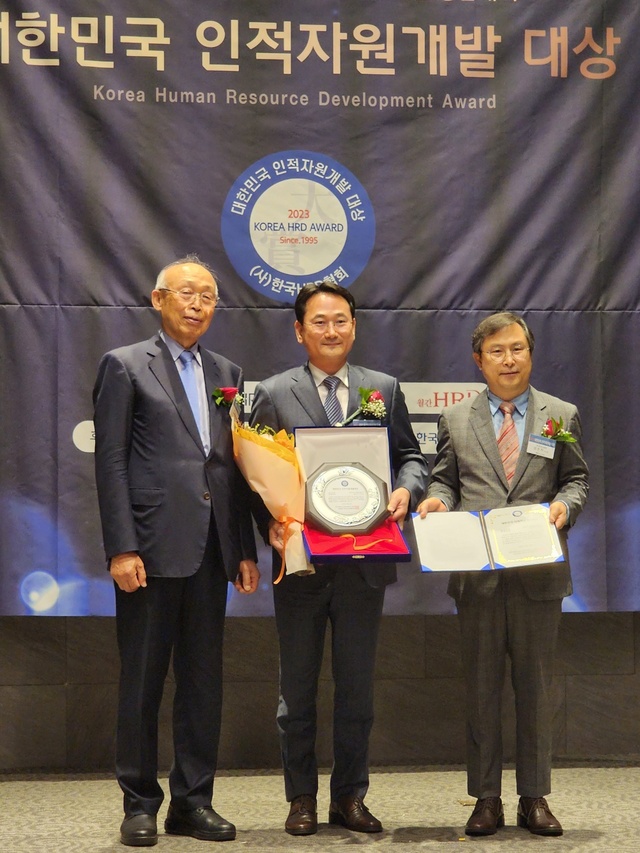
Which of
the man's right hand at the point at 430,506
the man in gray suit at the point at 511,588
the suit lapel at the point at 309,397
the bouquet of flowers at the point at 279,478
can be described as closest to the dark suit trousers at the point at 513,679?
the man in gray suit at the point at 511,588

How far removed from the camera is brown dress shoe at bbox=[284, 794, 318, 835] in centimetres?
302

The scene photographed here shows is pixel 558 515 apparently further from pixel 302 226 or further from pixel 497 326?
pixel 302 226

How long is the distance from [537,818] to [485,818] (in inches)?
6.4

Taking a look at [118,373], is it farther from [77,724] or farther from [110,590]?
[77,724]

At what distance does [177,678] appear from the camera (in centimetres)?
307

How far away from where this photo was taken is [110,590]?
3809 mm

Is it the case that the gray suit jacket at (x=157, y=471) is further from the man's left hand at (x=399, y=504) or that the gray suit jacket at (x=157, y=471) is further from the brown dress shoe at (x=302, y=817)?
the brown dress shoe at (x=302, y=817)

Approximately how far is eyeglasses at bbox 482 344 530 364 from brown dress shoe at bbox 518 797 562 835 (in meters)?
1.37

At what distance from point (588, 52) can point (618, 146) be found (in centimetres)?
40

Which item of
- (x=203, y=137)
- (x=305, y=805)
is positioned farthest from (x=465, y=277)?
(x=305, y=805)

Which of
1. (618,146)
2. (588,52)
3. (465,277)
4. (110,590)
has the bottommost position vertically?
(110,590)

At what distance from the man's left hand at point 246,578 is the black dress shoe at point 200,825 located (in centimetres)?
68

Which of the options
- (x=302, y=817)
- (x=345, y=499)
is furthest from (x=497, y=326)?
(x=302, y=817)

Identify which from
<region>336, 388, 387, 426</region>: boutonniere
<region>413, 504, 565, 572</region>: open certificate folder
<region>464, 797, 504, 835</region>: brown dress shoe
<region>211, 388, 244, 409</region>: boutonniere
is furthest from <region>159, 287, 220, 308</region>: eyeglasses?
<region>464, 797, 504, 835</region>: brown dress shoe
